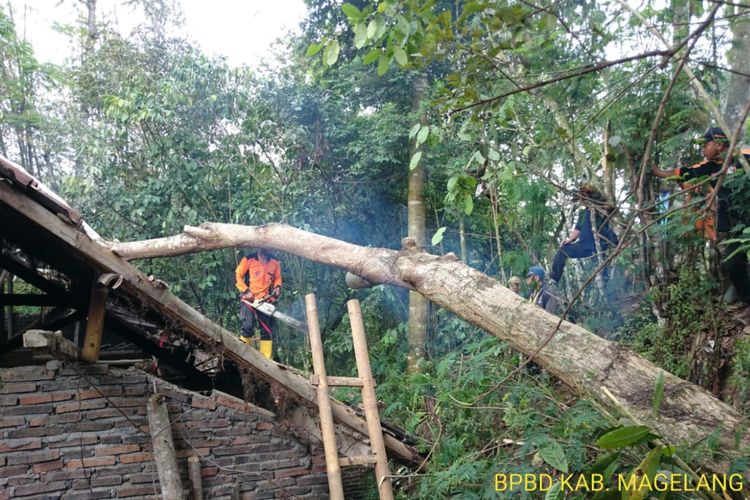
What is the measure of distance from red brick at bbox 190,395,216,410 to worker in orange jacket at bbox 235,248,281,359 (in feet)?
8.83

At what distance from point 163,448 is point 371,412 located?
1618mm

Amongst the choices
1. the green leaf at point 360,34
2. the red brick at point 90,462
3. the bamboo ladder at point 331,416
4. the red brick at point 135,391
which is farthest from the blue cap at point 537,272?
the green leaf at point 360,34

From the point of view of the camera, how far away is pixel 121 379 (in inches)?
190

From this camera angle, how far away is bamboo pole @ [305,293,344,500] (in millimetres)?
4488

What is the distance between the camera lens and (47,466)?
443 centimetres

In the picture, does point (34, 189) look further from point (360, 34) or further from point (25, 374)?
point (360, 34)

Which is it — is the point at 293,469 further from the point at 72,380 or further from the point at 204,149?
the point at 204,149

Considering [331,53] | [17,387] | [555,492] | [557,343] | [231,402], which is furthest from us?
[231,402]

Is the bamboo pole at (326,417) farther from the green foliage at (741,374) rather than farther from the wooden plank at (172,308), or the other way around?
the green foliage at (741,374)

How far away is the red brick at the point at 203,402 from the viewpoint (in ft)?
16.4

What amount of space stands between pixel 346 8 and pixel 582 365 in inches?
94.6

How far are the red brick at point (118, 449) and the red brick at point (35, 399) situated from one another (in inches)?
20.8

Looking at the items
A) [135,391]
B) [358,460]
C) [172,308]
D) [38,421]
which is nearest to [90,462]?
[38,421]

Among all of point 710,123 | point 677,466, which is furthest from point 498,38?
point 710,123
